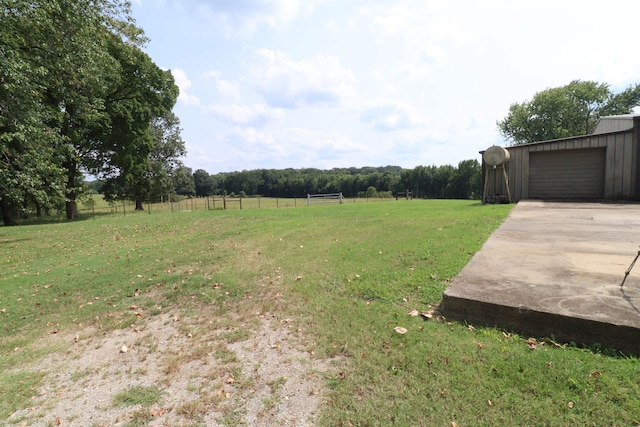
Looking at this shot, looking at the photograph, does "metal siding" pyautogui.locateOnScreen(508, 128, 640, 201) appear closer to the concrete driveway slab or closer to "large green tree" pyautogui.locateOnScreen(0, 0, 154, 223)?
the concrete driveway slab

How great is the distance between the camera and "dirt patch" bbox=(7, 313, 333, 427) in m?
2.20

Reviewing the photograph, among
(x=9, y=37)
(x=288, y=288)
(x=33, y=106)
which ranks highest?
(x=9, y=37)

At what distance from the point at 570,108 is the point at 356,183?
50.7 meters

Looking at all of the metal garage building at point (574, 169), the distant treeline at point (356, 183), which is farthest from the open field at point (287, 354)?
the distant treeline at point (356, 183)

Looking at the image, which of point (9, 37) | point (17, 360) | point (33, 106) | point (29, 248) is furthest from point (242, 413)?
point (9, 37)

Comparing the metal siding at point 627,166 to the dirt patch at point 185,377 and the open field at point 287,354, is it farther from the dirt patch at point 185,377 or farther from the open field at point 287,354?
the dirt patch at point 185,377

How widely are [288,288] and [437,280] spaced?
6.87 feet

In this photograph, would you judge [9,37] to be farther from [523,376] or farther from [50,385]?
[523,376]

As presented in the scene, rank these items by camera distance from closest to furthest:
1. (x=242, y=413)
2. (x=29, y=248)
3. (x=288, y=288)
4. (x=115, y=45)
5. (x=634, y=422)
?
(x=634, y=422) → (x=242, y=413) → (x=288, y=288) → (x=29, y=248) → (x=115, y=45)

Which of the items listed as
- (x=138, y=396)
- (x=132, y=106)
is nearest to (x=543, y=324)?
(x=138, y=396)

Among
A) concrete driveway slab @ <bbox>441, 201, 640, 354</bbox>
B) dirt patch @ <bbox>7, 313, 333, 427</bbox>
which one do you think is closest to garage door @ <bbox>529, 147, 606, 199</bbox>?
concrete driveway slab @ <bbox>441, 201, 640, 354</bbox>

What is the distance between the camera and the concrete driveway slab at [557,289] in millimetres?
2449

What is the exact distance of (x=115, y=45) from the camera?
16109mm

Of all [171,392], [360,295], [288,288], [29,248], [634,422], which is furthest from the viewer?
[29,248]
